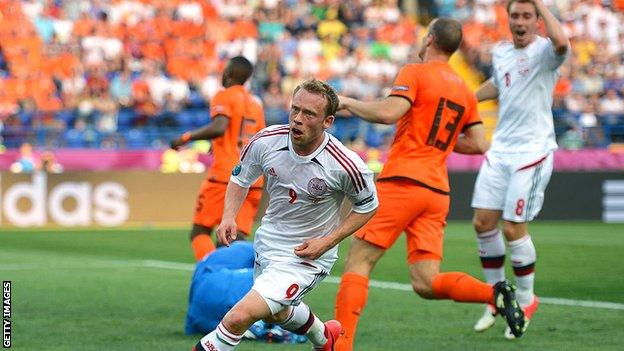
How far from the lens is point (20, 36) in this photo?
2755 cm

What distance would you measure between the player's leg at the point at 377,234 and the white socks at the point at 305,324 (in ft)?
1.82

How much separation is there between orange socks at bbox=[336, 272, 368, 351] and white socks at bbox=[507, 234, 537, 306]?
2.07 m

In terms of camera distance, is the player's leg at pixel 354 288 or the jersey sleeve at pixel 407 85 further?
the jersey sleeve at pixel 407 85

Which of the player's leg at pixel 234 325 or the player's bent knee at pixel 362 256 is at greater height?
the player's leg at pixel 234 325

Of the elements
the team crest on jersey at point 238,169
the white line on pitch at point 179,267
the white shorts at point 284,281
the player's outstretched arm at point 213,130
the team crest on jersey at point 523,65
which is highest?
the team crest on jersey at point 523,65

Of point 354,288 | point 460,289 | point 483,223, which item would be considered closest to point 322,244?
point 354,288

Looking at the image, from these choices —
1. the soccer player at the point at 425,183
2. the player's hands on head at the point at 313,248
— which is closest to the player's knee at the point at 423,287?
the soccer player at the point at 425,183

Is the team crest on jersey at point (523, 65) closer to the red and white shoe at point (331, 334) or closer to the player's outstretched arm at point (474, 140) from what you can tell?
the player's outstretched arm at point (474, 140)

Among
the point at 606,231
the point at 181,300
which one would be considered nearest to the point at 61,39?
the point at 606,231

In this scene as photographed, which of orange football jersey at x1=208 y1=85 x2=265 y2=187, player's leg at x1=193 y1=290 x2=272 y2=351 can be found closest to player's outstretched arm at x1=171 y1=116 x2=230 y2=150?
orange football jersey at x1=208 y1=85 x2=265 y2=187

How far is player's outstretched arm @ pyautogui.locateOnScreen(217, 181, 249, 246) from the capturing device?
22.8 ft

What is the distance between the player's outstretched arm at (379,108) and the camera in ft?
25.6

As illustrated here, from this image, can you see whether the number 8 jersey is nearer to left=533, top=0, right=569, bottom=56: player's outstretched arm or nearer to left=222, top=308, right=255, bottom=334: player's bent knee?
left=533, top=0, right=569, bottom=56: player's outstretched arm

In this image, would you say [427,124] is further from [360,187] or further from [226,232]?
[226,232]
